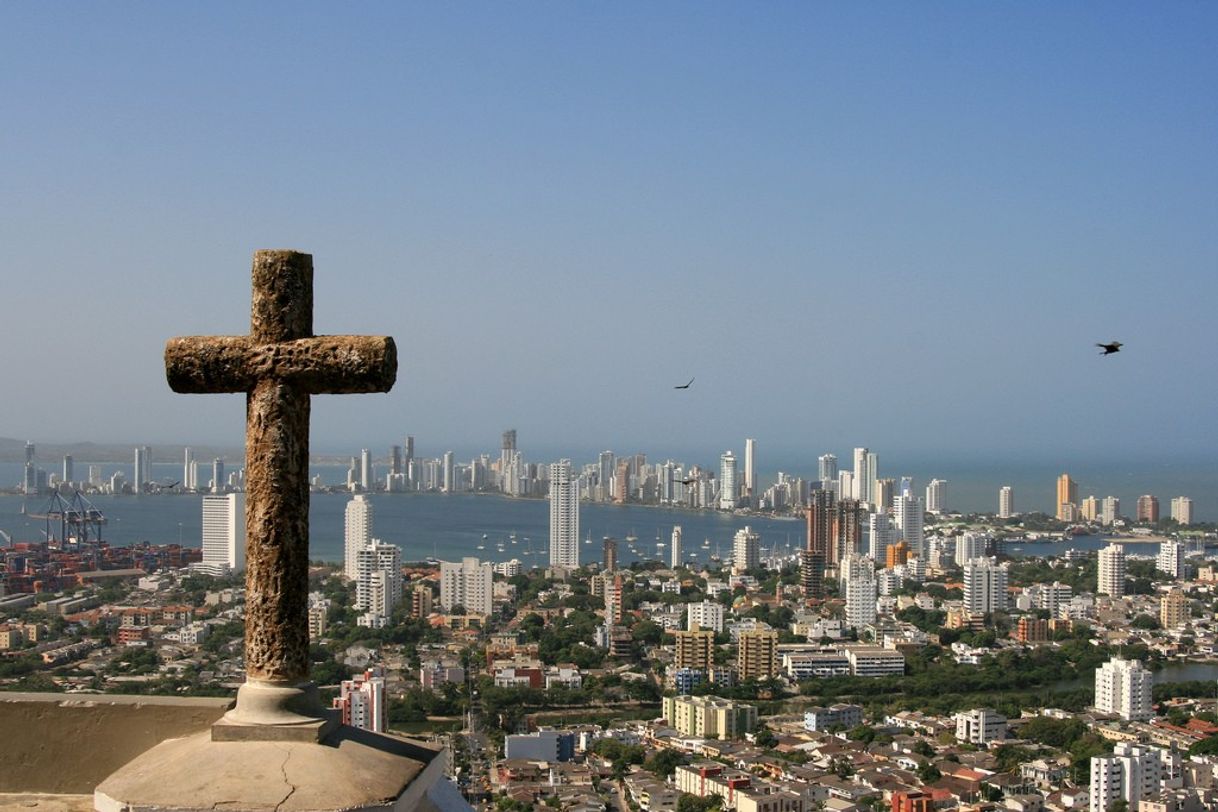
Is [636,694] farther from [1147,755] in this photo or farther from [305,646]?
[305,646]

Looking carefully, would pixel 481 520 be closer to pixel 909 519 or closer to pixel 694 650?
pixel 909 519

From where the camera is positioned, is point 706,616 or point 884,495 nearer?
point 706,616

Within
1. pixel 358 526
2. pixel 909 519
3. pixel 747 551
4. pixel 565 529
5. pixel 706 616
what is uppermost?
pixel 358 526

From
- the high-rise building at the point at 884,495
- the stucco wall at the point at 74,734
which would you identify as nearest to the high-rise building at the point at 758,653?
the stucco wall at the point at 74,734

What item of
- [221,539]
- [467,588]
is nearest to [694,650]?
[467,588]

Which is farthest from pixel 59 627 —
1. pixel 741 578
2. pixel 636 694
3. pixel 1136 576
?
pixel 1136 576

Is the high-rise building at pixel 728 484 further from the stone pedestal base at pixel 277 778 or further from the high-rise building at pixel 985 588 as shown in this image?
the stone pedestal base at pixel 277 778

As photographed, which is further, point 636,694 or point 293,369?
point 636,694
